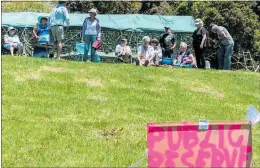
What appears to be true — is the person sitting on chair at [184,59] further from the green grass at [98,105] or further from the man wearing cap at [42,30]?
the man wearing cap at [42,30]

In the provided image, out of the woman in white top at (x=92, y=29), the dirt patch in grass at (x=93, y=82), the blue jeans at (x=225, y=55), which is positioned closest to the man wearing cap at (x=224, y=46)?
the blue jeans at (x=225, y=55)

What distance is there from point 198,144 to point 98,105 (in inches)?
→ 144

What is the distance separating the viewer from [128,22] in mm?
21406

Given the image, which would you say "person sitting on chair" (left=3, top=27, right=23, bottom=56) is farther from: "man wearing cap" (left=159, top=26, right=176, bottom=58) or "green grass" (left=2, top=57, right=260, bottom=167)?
"man wearing cap" (left=159, top=26, right=176, bottom=58)

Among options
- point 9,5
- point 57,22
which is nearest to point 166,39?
point 57,22

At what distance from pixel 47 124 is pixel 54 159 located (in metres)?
1.21

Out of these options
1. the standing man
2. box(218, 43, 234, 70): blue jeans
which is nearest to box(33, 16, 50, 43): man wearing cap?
the standing man

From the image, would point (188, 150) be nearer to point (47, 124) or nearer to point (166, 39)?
point (47, 124)

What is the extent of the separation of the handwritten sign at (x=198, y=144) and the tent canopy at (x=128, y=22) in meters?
16.7

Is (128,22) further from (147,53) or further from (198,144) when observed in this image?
(198,144)

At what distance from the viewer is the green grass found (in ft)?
18.5

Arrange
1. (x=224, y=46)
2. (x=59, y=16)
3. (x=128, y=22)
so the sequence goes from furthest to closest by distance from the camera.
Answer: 1. (x=128, y=22)
2. (x=224, y=46)
3. (x=59, y=16)

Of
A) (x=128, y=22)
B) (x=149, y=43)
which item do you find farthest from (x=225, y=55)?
(x=128, y=22)

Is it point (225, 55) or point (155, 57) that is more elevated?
point (225, 55)
